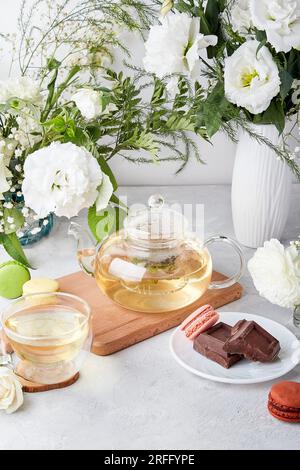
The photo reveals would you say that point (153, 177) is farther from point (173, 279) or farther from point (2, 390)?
point (2, 390)

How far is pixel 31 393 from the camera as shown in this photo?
101 centimetres

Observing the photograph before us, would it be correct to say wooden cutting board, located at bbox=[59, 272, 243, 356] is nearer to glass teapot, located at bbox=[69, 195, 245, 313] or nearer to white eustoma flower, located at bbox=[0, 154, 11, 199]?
glass teapot, located at bbox=[69, 195, 245, 313]

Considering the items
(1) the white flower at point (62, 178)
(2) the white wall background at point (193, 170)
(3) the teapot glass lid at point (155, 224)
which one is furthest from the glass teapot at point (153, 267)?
(2) the white wall background at point (193, 170)

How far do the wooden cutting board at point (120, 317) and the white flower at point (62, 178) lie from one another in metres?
0.17

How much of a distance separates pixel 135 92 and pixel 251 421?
66 centimetres

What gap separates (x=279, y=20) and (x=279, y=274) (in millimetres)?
409

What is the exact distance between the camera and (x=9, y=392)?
3.16 ft

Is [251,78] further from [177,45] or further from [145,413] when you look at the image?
[145,413]

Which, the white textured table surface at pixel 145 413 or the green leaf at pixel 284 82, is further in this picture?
the green leaf at pixel 284 82

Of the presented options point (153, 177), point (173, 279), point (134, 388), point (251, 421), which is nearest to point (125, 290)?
point (173, 279)

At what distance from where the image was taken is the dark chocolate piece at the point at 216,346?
1.06m

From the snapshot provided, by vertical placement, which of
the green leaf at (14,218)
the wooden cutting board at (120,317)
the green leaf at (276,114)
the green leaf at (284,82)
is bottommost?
the wooden cutting board at (120,317)

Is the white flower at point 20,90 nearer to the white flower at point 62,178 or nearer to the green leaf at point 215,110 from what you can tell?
the white flower at point 62,178
